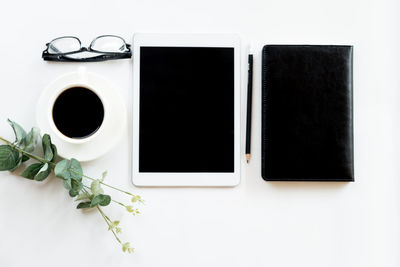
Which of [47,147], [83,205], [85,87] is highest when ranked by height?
[85,87]

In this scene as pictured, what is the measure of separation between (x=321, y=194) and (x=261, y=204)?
4.7 inches

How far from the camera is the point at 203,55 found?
721 mm

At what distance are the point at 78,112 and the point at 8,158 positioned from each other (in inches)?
5.8

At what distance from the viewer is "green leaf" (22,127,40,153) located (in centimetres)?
65

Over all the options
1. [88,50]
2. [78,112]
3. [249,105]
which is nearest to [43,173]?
[78,112]

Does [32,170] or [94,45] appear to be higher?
[94,45]

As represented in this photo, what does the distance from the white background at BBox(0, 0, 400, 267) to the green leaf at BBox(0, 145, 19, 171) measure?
6cm

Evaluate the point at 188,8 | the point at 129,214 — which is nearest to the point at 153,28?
the point at 188,8

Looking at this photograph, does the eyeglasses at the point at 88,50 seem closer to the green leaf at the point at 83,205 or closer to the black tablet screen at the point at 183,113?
the black tablet screen at the point at 183,113

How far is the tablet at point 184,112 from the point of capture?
0.71 m

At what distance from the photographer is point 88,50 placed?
71 cm

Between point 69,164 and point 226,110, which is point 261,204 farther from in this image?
point 69,164

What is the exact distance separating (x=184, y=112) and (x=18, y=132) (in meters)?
0.30

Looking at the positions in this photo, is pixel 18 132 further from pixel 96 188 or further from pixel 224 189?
pixel 224 189
